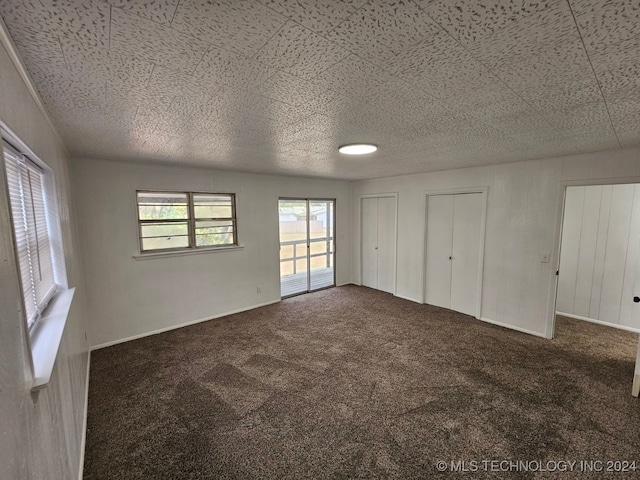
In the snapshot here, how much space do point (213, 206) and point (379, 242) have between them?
326 centimetres

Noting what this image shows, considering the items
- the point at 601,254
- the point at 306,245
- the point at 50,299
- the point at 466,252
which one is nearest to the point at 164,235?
the point at 50,299

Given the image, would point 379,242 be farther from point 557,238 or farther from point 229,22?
point 229,22

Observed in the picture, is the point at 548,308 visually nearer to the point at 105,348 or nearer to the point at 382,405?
the point at 382,405

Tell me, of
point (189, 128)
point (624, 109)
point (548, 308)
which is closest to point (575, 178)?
point (548, 308)

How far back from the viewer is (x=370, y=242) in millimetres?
5984

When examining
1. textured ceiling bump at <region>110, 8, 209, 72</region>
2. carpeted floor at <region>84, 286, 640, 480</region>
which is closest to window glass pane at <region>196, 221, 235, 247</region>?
carpeted floor at <region>84, 286, 640, 480</region>

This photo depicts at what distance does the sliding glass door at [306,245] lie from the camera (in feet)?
17.7

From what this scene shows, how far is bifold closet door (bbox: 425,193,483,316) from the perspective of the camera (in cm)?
430

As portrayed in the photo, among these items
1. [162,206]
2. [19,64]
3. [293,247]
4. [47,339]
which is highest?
[19,64]

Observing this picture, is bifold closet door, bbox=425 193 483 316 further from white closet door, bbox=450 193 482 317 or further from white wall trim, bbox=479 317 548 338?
white wall trim, bbox=479 317 548 338

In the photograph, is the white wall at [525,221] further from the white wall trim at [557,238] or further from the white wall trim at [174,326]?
the white wall trim at [174,326]

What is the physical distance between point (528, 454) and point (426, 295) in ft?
10.5

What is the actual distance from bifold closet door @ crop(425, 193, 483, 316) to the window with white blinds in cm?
476

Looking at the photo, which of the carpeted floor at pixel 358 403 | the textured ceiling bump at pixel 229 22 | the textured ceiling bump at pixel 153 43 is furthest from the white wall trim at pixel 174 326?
the textured ceiling bump at pixel 229 22
